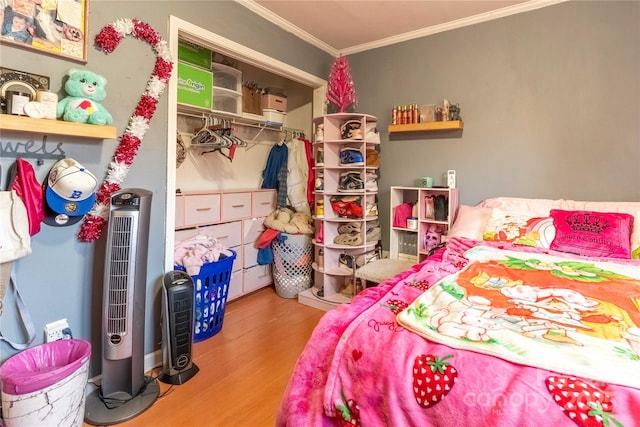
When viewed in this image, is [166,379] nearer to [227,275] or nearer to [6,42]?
[227,275]

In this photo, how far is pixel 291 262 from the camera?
329cm

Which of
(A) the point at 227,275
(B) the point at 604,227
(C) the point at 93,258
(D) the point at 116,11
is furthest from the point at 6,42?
(B) the point at 604,227

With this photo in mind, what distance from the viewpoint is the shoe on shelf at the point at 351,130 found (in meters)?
2.93

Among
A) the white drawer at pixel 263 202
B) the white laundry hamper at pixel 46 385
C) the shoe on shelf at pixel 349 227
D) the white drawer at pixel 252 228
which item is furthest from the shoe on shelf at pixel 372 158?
the white laundry hamper at pixel 46 385

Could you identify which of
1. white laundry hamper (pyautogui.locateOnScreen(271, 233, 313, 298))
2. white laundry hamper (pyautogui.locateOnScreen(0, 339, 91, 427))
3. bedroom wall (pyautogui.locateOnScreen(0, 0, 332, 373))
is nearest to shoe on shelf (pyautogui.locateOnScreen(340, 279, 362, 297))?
white laundry hamper (pyautogui.locateOnScreen(271, 233, 313, 298))

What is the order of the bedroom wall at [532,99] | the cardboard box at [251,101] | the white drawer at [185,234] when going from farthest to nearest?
1. the cardboard box at [251,101]
2. the white drawer at [185,234]
3. the bedroom wall at [532,99]

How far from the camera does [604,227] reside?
206 cm

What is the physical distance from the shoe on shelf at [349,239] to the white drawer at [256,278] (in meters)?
0.83

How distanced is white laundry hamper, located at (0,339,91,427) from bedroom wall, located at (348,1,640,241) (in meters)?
2.65

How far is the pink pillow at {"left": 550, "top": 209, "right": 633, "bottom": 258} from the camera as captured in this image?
1.99m

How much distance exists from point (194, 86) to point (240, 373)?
6.83ft

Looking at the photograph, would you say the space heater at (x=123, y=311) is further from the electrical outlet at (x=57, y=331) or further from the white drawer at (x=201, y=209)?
the white drawer at (x=201, y=209)

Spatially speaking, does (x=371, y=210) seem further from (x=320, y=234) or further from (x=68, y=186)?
(x=68, y=186)

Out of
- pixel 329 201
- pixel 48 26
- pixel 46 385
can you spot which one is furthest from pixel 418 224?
pixel 48 26
